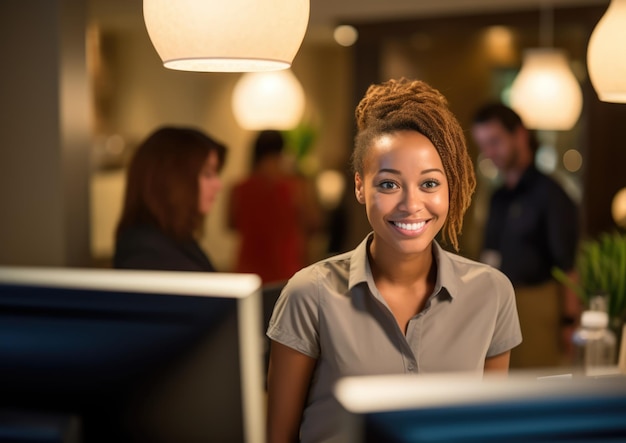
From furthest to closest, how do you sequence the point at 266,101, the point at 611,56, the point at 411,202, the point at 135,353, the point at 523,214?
the point at 266,101 → the point at 523,214 → the point at 611,56 → the point at 411,202 → the point at 135,353

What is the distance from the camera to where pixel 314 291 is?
1.58 metres

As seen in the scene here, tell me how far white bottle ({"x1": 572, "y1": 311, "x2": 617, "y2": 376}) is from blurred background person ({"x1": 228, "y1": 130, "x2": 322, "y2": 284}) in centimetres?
199

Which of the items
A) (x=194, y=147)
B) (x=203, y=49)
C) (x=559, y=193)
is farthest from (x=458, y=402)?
(x=559, y=193)

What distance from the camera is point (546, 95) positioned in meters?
4.32

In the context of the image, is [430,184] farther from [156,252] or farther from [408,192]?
[156,252]

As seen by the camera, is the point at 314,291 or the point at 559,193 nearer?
the point at 314,291

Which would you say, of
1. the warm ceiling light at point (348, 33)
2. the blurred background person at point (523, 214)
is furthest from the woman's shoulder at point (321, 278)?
the warm ceiling light at point (348, 33)

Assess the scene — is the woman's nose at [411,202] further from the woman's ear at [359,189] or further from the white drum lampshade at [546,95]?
the white drum lampshade at [546,95]

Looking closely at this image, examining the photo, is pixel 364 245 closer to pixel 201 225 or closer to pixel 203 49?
pixel 203 49

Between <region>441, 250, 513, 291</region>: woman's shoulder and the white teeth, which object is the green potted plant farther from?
the white teeth

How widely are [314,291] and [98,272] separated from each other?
568 mm

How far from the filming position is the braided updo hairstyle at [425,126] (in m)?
1.58

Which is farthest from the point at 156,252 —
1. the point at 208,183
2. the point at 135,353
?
the point at 135,353

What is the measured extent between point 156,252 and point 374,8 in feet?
11.0
